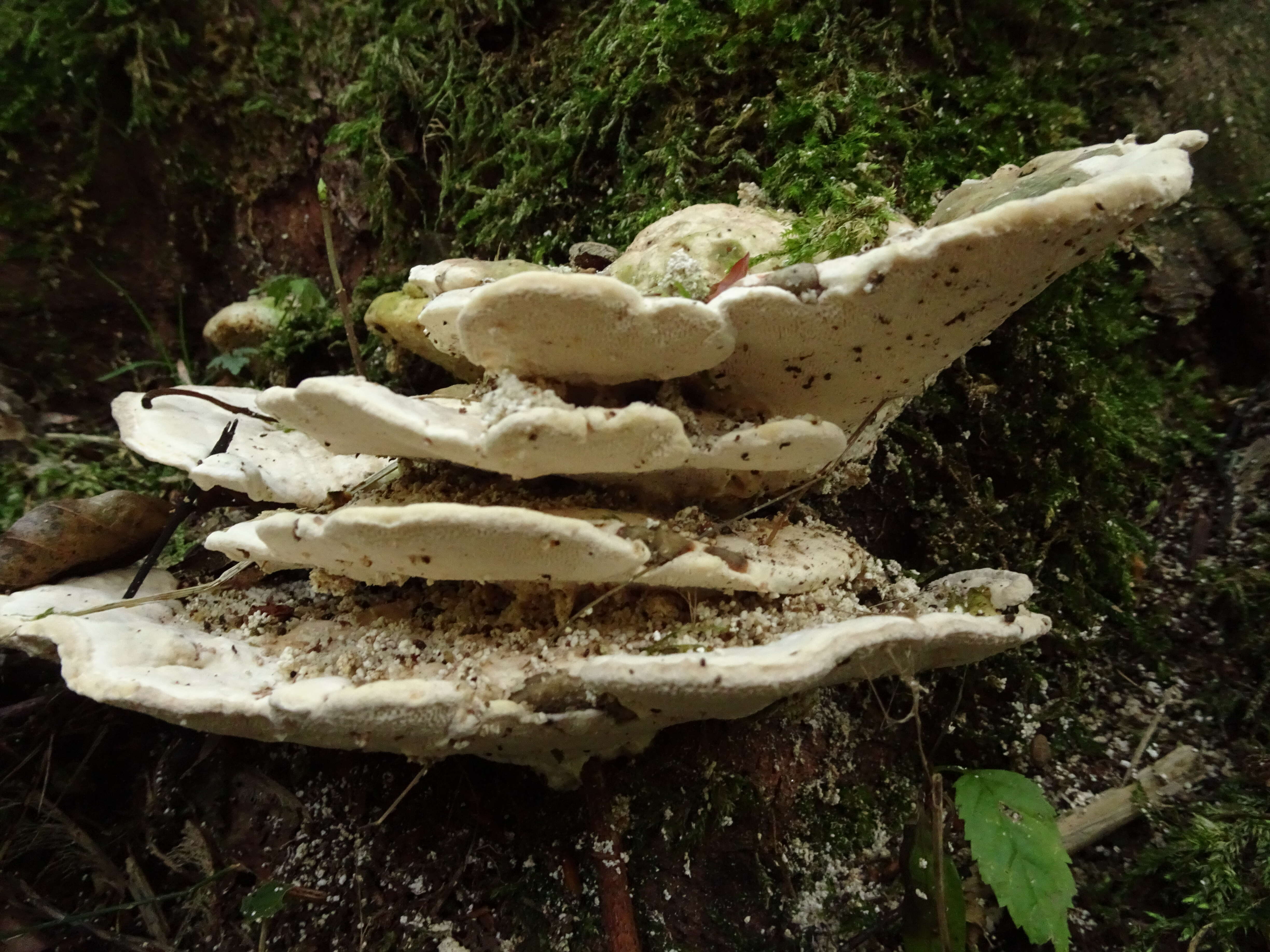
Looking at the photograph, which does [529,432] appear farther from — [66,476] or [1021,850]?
[66,476]

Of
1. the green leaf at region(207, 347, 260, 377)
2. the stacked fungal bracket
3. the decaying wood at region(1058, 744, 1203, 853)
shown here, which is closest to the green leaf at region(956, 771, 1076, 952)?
the decaying wood at region(1058, 744, 1203, 853)

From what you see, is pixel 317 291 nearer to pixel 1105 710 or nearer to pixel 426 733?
pixel 426 733

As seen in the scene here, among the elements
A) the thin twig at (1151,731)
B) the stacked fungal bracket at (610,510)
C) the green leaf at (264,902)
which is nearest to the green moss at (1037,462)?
the thin twig at (1151,731)

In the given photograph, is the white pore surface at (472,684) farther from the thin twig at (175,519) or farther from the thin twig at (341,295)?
the thin twig at (341,295)

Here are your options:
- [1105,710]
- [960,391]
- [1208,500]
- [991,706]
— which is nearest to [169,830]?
[991,706]

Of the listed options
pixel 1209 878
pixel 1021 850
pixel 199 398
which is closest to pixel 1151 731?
pixel 1209 878

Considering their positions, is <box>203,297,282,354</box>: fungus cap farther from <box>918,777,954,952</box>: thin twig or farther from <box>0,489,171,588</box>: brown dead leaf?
<box>918,777,954,952</box>: thin twig
